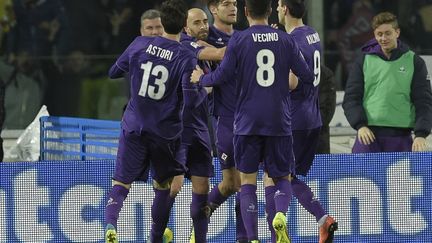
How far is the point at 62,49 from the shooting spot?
21.0m

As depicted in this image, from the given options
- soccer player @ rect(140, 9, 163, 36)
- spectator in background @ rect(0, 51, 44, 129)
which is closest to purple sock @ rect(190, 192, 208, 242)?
soccer player @ rect(140, 9, 163, 36)

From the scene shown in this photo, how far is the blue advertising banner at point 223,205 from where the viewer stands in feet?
47.0

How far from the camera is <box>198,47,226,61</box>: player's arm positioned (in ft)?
43.2

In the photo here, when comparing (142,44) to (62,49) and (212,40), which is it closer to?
(212,40)

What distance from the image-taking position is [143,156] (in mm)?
13141

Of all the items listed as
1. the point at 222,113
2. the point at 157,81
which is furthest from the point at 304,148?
the point at 157,81

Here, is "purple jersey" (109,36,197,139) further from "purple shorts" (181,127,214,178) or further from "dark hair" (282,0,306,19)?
"dark hair" (282,0,306,19)

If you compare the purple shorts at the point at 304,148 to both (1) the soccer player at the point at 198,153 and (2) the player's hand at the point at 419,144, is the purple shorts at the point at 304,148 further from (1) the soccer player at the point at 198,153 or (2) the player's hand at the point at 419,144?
(2) the player's hand at the point at 419,144

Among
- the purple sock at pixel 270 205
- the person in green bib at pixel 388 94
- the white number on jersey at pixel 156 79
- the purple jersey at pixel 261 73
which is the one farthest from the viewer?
the person in green bib at pixel 388 94

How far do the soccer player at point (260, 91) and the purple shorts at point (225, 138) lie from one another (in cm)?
63

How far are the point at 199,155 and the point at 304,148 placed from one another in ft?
2.95

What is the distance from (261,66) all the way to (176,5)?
102cm

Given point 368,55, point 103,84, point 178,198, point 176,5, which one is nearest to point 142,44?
point 176,5

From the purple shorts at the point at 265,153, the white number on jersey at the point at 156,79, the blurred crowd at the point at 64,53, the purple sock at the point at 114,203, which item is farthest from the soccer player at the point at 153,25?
the blurred crowd at the point at 64,53
